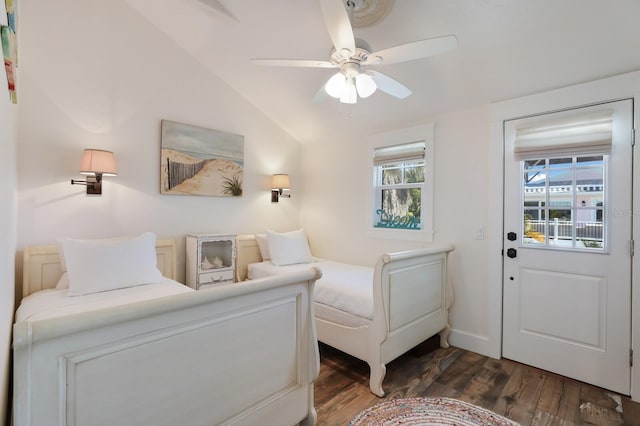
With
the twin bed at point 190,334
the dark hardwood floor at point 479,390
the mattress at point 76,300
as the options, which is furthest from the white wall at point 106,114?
the dark hardwood floor at point 479,390

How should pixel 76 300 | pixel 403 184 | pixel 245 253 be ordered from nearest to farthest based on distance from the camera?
pixel 76 300 → pixel 403 184 → pixel 245 253

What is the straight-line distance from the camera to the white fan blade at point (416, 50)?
1.55 m

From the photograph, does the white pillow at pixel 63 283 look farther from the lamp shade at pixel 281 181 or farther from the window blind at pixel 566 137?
the window blind at pixel 566 137

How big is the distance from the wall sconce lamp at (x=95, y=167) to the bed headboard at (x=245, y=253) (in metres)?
1.41

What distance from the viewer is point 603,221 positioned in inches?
86.8

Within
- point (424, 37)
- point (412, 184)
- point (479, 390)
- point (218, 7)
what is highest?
point (218, 7)

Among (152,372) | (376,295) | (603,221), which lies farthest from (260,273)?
(603,221)

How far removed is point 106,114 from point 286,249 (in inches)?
83.5

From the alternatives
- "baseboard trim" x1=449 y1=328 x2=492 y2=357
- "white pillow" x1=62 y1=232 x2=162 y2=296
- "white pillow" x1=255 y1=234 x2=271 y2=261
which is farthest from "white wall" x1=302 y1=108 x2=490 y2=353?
"white pillow" x1=62 y1=232 x2=162 y2=296

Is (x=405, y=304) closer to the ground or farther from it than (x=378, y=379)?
farther from it

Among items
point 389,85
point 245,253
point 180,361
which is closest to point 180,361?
point 180,361

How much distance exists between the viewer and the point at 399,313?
7.45 ft

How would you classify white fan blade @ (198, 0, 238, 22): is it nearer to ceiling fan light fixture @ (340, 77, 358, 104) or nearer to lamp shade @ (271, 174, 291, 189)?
ceiling fan light fixture @ (340, 77, 358, 104)

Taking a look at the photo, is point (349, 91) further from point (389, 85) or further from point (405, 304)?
point (405, 304)
